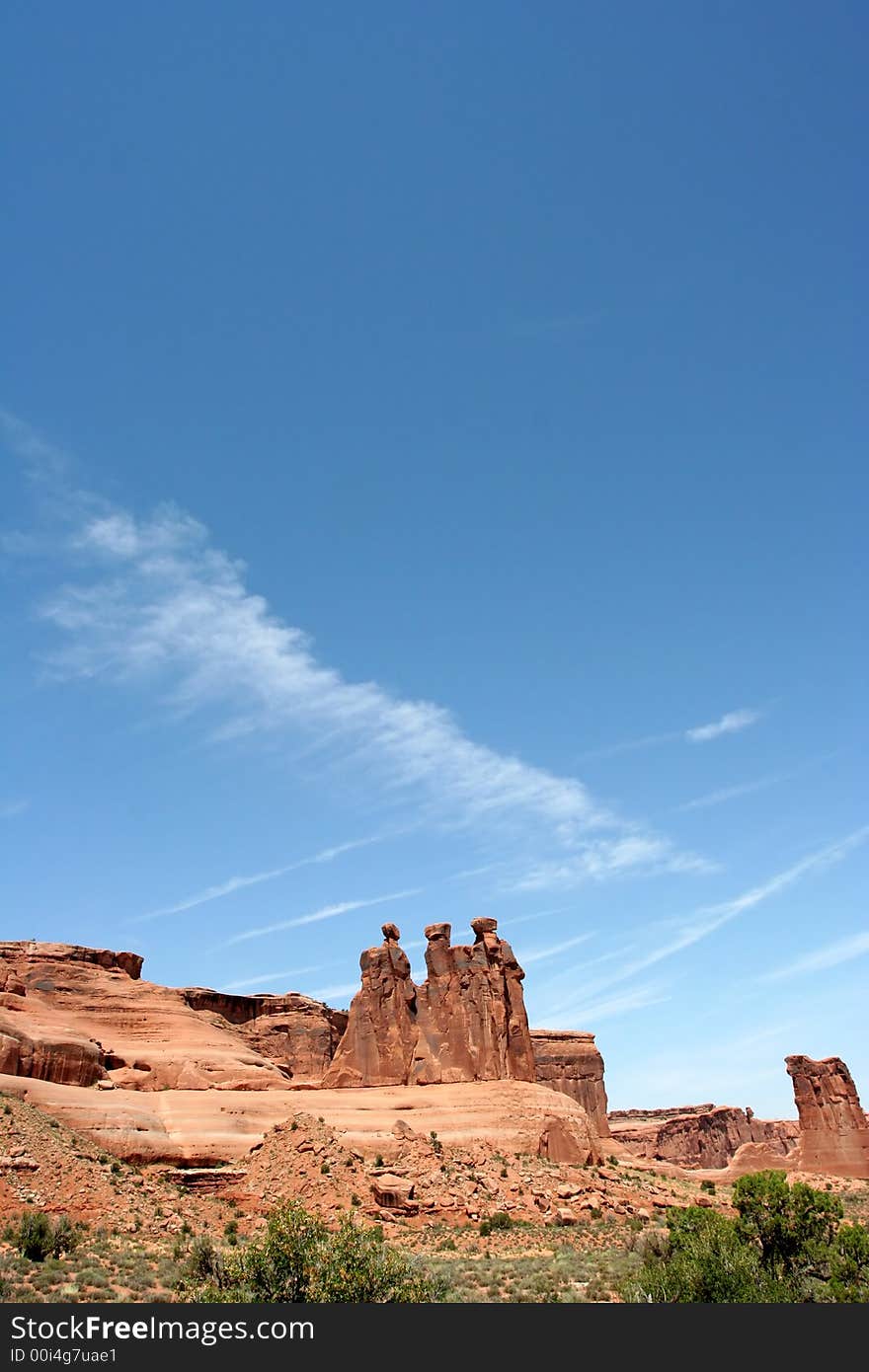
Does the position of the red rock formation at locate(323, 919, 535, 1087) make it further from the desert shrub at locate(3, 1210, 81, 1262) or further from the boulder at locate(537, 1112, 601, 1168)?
the desert shrub at locate(3, 1210, 81, 1262)

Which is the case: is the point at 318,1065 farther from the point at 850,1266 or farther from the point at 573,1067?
the point at 850,1266

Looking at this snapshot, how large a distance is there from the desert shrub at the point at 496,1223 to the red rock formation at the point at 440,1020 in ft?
81.4

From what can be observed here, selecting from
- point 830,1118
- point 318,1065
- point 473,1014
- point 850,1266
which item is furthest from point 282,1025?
point 850,1266

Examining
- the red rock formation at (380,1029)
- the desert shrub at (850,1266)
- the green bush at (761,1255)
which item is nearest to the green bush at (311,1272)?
the green bush at (761,1255)

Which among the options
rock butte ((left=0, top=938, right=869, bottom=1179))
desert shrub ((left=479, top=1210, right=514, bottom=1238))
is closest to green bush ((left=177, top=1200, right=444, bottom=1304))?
desert shrub ((left=479, top=1210, right=514, bottom=1238))

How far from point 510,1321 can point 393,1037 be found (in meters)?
54.8

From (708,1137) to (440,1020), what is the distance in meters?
64.8

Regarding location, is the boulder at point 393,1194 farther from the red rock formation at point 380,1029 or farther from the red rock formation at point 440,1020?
the red rock formation at point 380,1029

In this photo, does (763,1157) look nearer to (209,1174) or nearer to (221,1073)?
(221,1073)

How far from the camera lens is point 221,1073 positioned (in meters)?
57.4

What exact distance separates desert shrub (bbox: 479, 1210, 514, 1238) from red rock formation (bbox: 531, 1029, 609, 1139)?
5937cm

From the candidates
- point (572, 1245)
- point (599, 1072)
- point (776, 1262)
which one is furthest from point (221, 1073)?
point (599, 1072)

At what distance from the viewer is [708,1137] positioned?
11400 cm

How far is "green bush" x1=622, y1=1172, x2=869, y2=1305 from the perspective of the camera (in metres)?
20.6
